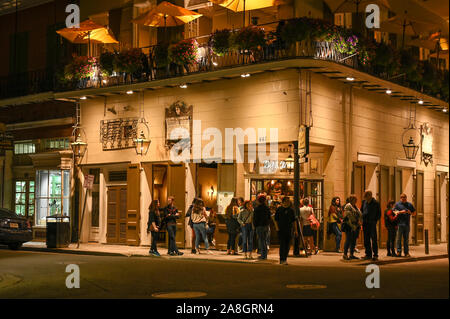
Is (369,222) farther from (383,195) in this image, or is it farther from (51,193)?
(51,193)

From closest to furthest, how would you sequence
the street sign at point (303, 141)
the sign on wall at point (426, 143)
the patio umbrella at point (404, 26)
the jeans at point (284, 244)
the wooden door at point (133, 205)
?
the jeans at point (284, 244), the street sign at point (303, 141), the patio umbrella at point (404, 26), the wooden door at point (133, 205), the sign on wall at point (426, 143)

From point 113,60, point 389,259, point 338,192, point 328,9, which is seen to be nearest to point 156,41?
point 113,60

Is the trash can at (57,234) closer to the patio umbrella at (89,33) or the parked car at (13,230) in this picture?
the parked car at (13,230)

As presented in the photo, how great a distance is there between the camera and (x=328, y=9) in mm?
22344

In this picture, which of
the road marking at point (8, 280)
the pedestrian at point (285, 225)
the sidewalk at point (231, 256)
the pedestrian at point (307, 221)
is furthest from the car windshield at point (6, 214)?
the pedestrian at point (285, 225)

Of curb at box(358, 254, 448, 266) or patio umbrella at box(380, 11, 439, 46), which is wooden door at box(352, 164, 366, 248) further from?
patio umbrella at box(380, 11, 439, 46)

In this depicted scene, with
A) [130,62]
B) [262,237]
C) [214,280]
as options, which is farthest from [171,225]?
[214,280]

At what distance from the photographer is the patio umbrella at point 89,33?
2408 centimetres

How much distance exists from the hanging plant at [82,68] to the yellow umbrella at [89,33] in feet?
2.64

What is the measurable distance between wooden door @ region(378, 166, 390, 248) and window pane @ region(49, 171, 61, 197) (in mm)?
12728

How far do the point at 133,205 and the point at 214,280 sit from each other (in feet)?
38.2

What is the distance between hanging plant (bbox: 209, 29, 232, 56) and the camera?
2075 cm

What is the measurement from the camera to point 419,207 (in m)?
26.4
